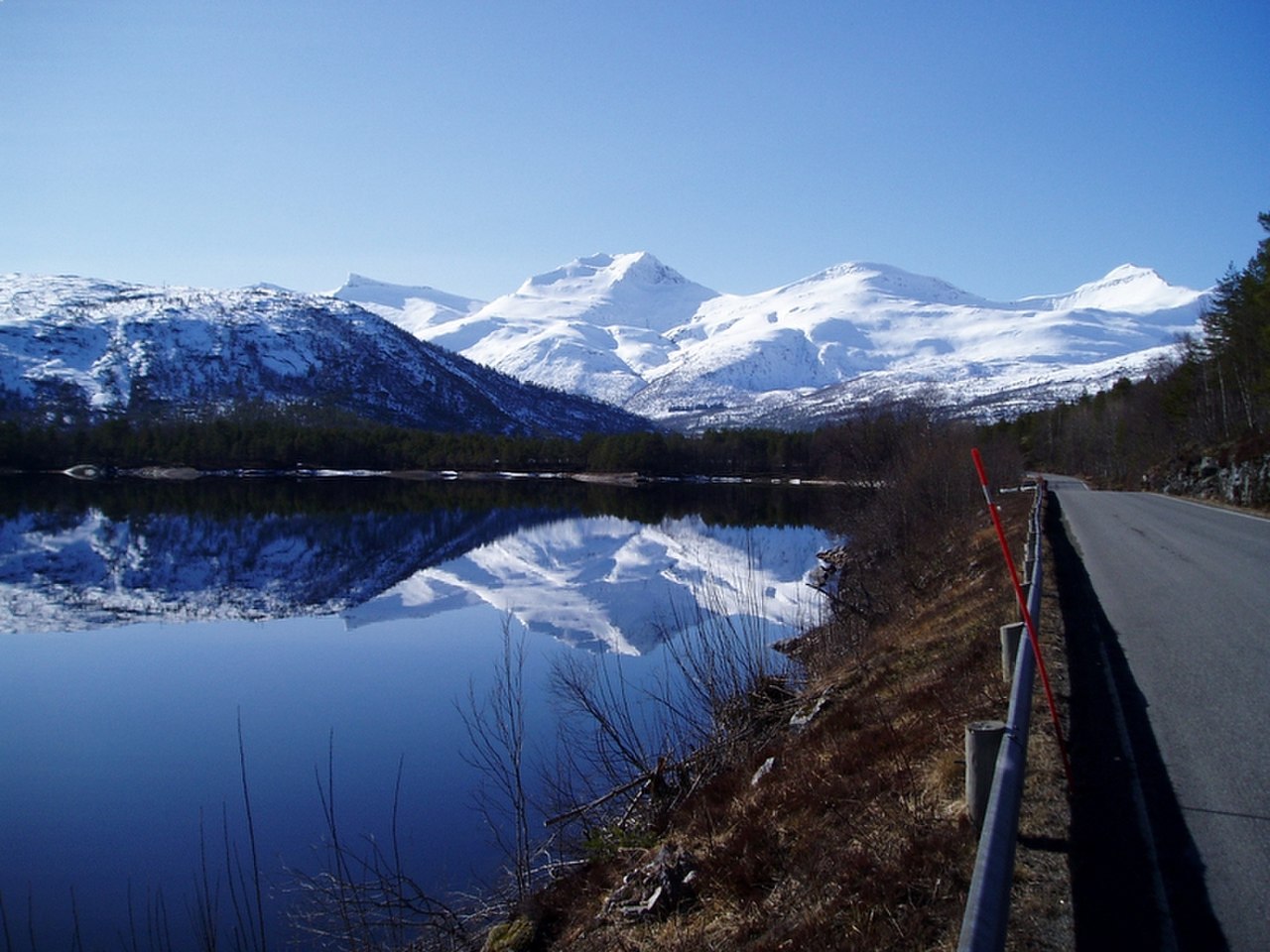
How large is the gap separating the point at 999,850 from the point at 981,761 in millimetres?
1136

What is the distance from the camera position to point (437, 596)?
3262 centimetres

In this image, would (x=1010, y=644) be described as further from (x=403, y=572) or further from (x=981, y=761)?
(x=403, y=572)

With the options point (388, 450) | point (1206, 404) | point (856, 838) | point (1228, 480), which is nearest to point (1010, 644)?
point (856, 838)

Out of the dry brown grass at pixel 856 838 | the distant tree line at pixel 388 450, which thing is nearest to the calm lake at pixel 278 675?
the dry brown grass at pixel 856 838

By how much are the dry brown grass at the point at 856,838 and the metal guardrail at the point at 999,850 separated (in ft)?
2.33

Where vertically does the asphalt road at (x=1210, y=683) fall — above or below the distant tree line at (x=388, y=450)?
below

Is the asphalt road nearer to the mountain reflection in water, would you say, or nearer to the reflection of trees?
the mountain reflection in water

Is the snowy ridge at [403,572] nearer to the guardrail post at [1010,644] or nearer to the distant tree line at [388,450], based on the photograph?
the guardrail post at [1010,644]

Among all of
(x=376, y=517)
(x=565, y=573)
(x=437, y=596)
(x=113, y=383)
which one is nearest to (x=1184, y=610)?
(x=437, y=596)

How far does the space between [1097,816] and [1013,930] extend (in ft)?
5.35

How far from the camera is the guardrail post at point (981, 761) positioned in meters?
5.00

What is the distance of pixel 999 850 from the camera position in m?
3.95

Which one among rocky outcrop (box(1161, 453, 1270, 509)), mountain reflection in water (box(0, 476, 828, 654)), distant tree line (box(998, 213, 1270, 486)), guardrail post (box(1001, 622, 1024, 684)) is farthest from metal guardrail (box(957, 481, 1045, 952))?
distant tree line (box(998, 213, 1270, 486))

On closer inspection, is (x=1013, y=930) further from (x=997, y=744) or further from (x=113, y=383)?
(x=113, y=383)
